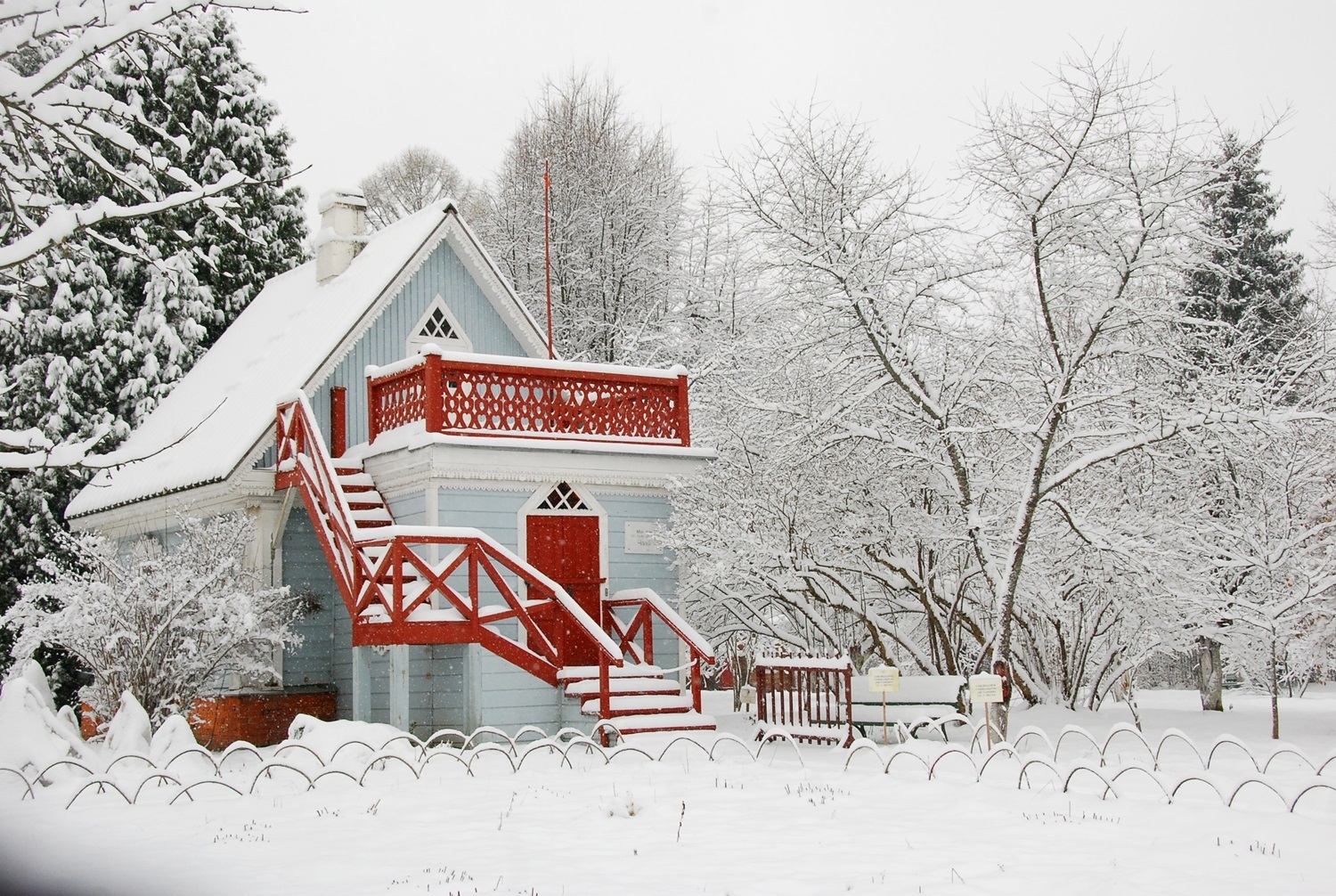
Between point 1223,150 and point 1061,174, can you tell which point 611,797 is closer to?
point 1061,174

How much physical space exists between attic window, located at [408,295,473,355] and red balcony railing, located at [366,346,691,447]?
122 inches

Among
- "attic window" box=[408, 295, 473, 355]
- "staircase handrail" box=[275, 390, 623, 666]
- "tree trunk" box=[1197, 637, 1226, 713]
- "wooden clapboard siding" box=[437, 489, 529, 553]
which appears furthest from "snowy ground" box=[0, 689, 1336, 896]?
"tree trunk" box=[1197, 637, 1226, 713]

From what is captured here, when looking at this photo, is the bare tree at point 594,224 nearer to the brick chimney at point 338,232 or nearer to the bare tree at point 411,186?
the bare tree at point 411,186

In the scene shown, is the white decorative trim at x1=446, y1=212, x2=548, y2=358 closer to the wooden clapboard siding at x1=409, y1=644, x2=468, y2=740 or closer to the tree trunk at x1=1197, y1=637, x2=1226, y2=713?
the wooden clapboard siding at x1=409, y1=644, x2=468, y2=740

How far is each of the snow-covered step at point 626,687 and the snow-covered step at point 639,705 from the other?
0.28 feet

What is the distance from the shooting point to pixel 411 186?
45281 mm

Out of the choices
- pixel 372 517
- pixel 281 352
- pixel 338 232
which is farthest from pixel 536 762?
pixel 338 232

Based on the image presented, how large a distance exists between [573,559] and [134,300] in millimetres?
14465

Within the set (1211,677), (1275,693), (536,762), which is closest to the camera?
(536,762)

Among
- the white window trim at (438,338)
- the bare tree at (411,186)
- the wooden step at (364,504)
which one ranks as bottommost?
the wooden step at (364,504)

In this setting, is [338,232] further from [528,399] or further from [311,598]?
[528,399]

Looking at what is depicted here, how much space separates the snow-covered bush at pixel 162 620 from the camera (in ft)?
48.1

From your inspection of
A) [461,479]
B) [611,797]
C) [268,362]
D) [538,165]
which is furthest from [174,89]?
[611,797]

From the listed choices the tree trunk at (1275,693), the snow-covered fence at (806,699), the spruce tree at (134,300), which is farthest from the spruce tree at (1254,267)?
the spruce tree at (134,300)
